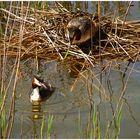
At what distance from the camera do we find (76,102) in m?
4.12

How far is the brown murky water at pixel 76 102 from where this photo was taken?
357 centimetres

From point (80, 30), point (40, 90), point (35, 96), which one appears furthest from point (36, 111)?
point (80, 30)

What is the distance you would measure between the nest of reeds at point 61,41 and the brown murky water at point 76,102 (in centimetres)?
20

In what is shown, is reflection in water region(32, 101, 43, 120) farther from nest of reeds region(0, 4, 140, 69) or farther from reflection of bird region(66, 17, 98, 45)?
reflection of bird region(66, 17, 98, 45)

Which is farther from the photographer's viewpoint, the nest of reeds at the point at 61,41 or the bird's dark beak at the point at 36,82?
the nest of reeds at the point at 61,41

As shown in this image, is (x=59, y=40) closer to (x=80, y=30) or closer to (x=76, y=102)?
(x=80, y=30)

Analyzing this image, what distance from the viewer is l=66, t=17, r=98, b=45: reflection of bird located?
5.46 metres

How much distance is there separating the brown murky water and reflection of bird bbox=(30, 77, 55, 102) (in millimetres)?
60

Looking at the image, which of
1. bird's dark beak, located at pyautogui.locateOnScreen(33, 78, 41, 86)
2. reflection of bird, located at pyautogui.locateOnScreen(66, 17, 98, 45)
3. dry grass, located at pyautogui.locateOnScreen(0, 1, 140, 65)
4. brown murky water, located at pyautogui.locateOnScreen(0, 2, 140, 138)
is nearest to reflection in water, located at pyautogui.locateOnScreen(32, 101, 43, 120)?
brown murky water, located at pyautogui.locateOnScreen(0, 2, 140, 138)

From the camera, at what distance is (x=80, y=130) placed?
3.49 m

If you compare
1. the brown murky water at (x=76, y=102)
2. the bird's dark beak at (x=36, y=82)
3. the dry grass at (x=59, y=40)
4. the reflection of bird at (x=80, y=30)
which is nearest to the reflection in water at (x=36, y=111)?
the brown murky water at (x=76, y=102)

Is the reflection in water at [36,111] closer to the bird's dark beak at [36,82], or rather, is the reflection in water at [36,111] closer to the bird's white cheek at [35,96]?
the bird's white cheek at [35,96]

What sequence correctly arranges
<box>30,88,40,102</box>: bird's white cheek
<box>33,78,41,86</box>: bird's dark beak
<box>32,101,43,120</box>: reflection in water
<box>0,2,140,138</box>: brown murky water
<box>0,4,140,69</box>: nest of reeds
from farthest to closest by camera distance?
<box>0,4,140,69</box>: nest of reeds → <box>33,78,41,86</box>: bird's dark beak → <box>30,88,40,102</box>: bird's white cheek → <box>32,101,43,120</box>: reflection in water → <box>0,2,140,138</box>: brown murky water

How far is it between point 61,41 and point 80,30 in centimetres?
26
